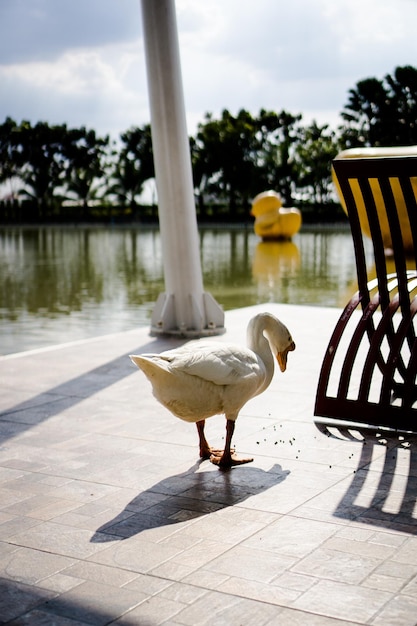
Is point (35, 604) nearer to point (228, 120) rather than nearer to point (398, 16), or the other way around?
point (398, 16)

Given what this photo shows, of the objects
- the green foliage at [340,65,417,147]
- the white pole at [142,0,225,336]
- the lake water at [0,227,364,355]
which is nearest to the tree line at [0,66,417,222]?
the green foliage at [340,65,417,147]

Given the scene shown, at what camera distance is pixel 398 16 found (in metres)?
22.8

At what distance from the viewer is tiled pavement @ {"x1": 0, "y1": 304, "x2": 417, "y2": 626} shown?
294cm

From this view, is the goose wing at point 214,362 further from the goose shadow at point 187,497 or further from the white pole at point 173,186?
the white pole at point 173,186

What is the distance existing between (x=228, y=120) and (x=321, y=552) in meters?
51.5

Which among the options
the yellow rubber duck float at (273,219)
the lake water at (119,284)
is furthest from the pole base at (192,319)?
the yellow rubber duck float at (273,219)

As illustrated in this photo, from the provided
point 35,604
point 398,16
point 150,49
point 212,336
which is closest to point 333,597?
point 35,604

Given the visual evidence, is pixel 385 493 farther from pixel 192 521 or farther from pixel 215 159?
pixel 215 159

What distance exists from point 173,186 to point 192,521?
18.1 feet

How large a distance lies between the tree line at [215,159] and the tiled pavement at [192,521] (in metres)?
40.5

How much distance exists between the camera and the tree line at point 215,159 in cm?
4549

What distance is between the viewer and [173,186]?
348 inches

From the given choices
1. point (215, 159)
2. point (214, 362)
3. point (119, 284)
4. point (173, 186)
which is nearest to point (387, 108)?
point (215, 159)

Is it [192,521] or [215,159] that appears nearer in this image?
[192,521]
